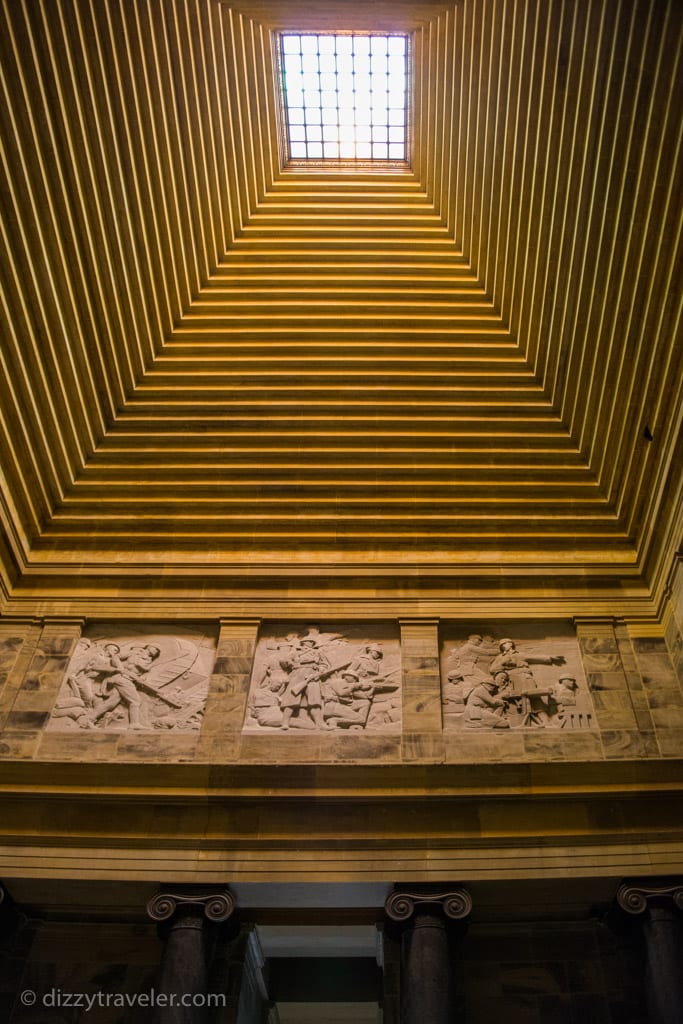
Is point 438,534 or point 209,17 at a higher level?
point 209,17

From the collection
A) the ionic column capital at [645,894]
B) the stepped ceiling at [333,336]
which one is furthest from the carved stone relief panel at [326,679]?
the ionic column capital at [645,894]

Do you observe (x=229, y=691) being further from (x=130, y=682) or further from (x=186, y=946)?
(x=186, y=946)

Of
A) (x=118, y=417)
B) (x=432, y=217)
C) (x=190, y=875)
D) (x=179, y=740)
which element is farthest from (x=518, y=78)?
(x=190, y=875)

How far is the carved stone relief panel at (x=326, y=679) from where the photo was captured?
9359mm

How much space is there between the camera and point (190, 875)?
26.3 ft

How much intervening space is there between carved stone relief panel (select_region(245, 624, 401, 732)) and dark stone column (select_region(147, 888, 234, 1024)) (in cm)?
189

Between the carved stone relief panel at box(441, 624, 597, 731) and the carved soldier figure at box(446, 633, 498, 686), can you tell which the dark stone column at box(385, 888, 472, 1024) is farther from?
the carved soldier figure at box(446, 633, 498, 686)

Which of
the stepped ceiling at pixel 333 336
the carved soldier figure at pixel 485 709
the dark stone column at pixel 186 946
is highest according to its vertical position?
the stepped ceiling at pixel 333 336

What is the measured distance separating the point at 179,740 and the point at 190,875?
1530 millimetres

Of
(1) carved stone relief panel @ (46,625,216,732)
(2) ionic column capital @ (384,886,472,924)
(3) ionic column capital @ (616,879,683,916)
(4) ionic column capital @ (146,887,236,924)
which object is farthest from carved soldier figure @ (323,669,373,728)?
(3) ionic column capital @ (616,879,683,916)

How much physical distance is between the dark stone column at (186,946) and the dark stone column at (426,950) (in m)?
1.56

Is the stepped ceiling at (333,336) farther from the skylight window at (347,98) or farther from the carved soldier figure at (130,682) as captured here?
the skylight window at (347,98)

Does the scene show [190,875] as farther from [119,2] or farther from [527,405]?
[119,2]

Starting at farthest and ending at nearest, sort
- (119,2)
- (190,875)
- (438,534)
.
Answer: (438,534) → (119,2) → (190,875)
